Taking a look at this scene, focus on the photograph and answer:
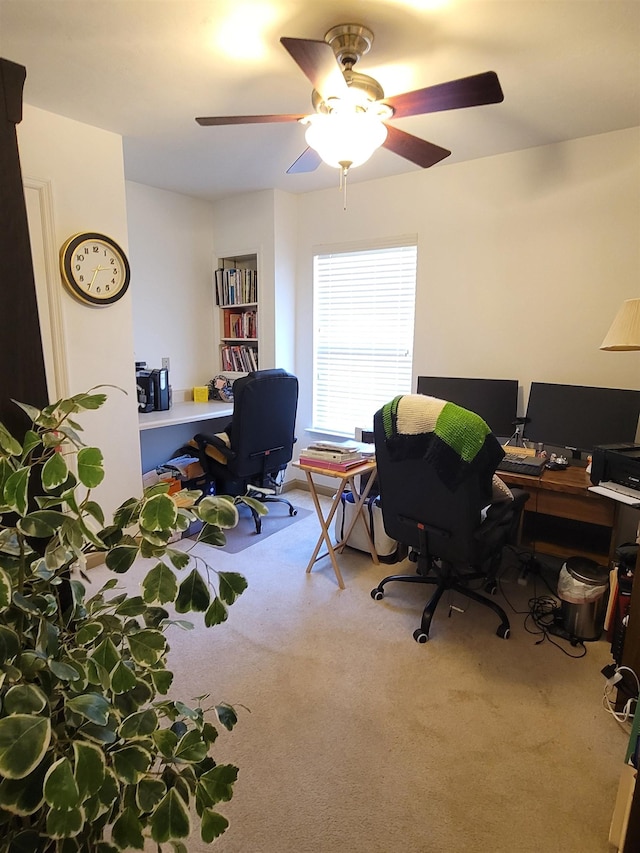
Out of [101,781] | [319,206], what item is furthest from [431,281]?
[101,781]

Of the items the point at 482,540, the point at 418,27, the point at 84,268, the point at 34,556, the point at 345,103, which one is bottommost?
the point at 482,540

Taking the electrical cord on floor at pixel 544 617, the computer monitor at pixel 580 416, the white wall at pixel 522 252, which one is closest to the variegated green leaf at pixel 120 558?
the electrical cord on floor at pixel 544 617

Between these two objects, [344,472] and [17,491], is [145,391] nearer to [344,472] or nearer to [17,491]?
[344,472]

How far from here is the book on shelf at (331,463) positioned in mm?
2627

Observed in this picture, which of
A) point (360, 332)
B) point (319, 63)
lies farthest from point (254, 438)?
point (319, 63)

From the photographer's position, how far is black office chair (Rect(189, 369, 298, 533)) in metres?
3.18

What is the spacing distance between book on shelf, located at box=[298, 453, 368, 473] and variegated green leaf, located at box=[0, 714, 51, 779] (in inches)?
79.4

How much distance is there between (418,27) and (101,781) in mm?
2330

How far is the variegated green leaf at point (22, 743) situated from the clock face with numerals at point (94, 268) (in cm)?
255

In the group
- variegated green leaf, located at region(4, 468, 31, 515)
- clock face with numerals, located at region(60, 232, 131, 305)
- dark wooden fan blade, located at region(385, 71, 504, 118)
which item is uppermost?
dark wooden fan blade, located at region(385, 71, 504, 118)

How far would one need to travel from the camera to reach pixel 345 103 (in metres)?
1.72

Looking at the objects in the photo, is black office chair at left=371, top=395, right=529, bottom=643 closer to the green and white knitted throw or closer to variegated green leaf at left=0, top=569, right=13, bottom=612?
the green and white knitted throw

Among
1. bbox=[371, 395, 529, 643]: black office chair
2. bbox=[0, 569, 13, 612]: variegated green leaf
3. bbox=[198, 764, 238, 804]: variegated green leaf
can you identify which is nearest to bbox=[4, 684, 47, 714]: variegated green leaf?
bbox=[0, 569, 13, 612]: variegated green leaf

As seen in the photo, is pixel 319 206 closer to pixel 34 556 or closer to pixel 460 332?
pixel 460 332
